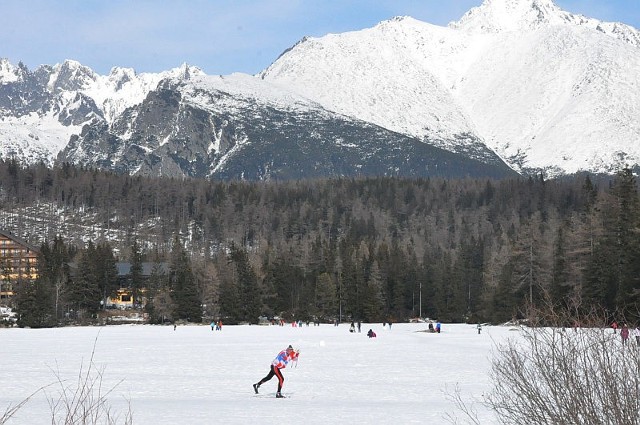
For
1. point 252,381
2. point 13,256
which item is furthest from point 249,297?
point 252,381

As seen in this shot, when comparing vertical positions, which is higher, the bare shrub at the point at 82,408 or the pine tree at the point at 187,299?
the pine tree at the point at 187,299

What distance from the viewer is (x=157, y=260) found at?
163875 millimetres

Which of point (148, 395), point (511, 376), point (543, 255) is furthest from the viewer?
point (543, 255)

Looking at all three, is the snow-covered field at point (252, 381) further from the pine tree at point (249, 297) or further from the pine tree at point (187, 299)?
the pine tree at point (249, 297)

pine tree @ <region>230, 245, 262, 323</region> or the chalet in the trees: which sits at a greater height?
the chalet in the trees

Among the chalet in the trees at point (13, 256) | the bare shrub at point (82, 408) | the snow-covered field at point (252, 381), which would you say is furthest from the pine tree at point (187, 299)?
the bare shrub at point (82, 408)

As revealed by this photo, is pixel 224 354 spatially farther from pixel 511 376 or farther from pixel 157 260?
pixel 157 260

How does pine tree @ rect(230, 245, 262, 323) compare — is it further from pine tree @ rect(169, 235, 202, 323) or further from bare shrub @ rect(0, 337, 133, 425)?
bare shrub @ rect(0, 337, 133, 425)

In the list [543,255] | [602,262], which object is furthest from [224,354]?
[543,255]

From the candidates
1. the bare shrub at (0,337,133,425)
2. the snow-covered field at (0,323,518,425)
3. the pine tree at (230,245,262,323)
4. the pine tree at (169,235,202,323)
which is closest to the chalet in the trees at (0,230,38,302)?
the pine tree at (169,235,202,323)

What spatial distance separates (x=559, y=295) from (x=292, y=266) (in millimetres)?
65889

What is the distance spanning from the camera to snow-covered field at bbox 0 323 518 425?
81.6 feet

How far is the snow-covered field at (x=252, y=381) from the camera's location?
2486cm

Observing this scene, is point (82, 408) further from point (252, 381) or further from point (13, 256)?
point (13, 256)
